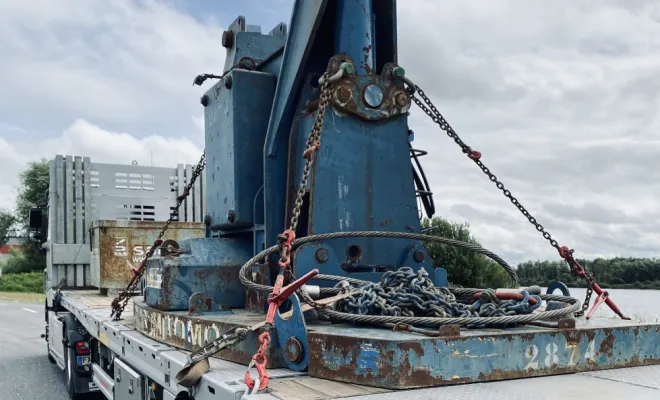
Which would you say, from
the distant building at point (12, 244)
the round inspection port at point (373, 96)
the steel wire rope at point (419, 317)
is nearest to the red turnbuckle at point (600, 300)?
the steel wire rope at point (419, 317)

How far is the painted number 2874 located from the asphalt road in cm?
704

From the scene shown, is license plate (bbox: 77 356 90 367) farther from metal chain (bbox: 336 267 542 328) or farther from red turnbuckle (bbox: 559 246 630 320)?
red turnbuckle (bbox: 559 246 630 320)

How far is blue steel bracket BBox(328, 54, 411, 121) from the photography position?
426 centimetres

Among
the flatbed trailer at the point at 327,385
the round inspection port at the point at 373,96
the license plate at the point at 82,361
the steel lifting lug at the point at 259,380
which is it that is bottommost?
the license plate at the point at 82,361

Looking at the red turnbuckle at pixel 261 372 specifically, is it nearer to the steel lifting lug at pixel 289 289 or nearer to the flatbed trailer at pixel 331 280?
the flatbed trailer at pixel 331 280

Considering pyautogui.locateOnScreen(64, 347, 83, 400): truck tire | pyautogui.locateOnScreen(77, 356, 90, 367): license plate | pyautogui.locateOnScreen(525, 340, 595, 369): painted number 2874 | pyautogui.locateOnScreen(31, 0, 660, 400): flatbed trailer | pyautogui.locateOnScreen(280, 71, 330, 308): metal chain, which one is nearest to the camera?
pyautogui.locateOnScreen(31, 0, 660, 400): flatbed trailer

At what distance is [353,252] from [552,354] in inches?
59.6

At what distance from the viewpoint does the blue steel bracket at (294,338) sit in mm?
3289

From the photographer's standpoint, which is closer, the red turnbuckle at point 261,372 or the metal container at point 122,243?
the red turnbuckle at point 261,372

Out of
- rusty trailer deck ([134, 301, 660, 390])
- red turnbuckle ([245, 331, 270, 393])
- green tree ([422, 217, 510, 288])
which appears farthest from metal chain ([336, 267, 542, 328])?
green tree ([422, 217, 510, 288])

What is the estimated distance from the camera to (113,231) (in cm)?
966

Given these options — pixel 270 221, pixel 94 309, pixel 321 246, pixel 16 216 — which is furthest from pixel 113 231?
pixel 16 216

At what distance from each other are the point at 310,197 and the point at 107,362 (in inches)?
145

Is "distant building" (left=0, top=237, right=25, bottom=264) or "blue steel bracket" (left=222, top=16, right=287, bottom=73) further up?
"blue steel bracket" (left=222, top=16, right=287, bottom=73)
